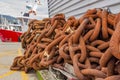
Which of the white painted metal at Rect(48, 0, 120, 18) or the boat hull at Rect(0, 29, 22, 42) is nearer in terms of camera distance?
the white painted metal at Rect(48, 0, 120, 18)

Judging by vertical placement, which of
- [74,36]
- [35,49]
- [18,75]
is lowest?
[18,75]

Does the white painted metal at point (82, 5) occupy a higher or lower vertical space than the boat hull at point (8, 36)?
higher

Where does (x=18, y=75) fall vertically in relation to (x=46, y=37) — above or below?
below

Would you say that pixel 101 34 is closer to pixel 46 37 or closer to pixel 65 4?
pixel 46 37

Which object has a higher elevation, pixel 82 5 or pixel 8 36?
pixel 82 5

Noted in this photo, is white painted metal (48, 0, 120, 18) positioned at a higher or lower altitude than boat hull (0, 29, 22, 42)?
higher

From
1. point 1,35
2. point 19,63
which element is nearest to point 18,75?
point 19,63

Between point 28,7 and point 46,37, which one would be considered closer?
point 46,37

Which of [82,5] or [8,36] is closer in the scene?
[82,5]

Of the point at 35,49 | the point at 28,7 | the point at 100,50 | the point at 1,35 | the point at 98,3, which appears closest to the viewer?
the point at 100,50

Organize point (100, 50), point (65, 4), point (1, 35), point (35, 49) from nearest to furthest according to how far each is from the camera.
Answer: point (100, 50) < point (35, 49) < point (65, 4) < point (1, 35)

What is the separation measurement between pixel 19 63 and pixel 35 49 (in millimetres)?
1072

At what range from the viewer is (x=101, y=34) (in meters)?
3.32

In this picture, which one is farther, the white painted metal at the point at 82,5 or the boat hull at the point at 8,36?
the boat hull at the point at 8,36
